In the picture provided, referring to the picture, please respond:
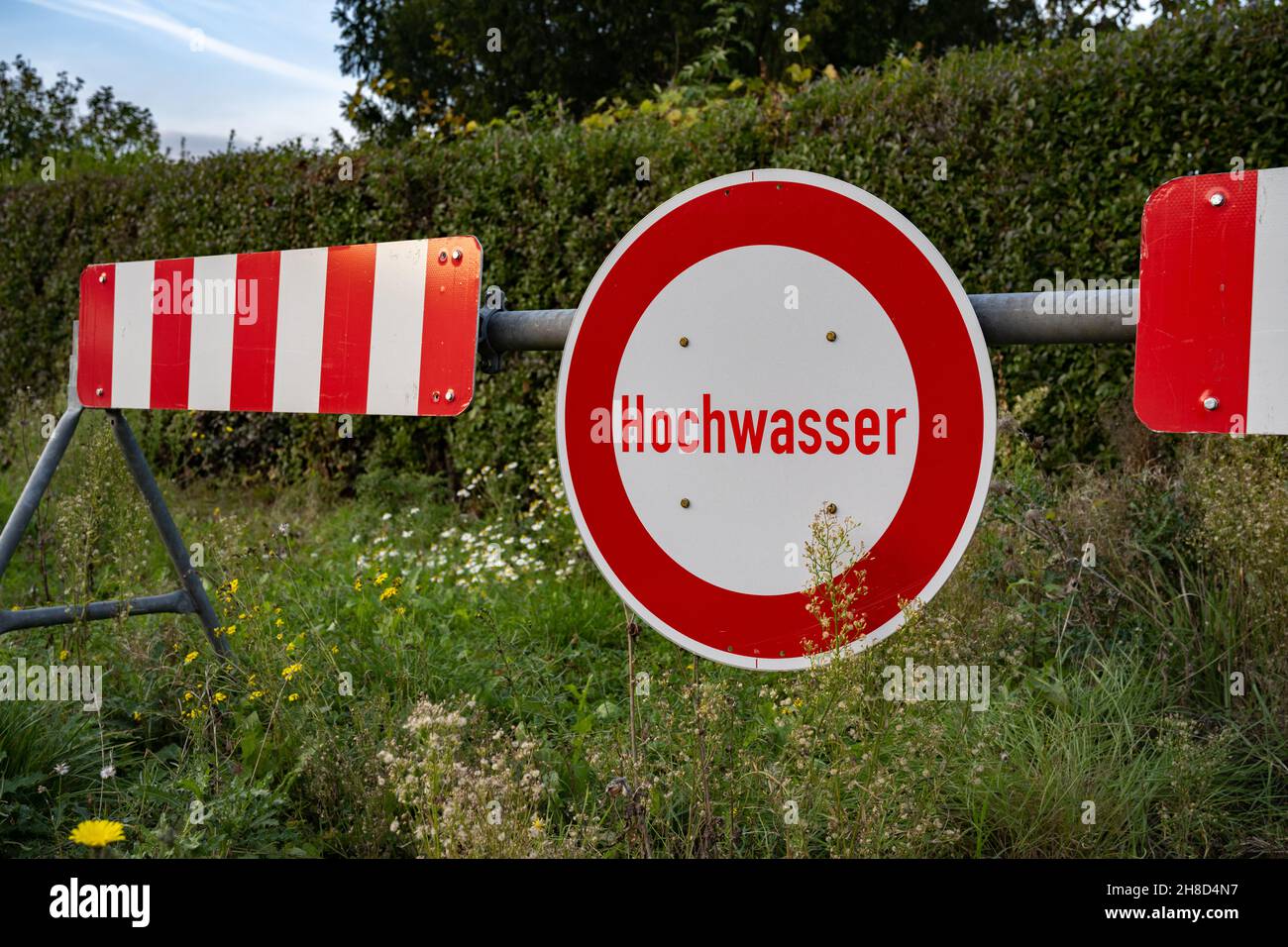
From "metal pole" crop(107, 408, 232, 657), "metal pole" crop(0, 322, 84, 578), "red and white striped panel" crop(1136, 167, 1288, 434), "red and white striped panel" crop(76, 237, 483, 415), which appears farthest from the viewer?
"metal pole" crop(107, 408, 232, 657)

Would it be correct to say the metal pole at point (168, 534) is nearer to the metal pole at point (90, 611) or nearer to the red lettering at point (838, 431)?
the metal pole at point (90, 611)

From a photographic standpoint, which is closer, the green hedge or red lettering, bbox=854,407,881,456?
red lettering, bbox=854,407,881,456

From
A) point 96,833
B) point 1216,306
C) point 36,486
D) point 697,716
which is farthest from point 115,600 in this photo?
point 1216,306

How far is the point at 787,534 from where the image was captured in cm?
156

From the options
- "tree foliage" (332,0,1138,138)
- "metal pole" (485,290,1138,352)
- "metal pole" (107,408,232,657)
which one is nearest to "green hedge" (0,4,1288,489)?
"metal pole" (485,290,1138,352)

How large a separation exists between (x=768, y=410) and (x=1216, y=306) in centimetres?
65

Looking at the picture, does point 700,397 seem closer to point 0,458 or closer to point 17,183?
point 0,458

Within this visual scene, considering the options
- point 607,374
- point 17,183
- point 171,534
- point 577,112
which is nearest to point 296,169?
point 17,183

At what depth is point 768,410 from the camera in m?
1.56

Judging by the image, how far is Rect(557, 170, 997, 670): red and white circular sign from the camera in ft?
4.95

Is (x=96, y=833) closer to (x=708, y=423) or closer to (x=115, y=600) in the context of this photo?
(x=708, y=423)

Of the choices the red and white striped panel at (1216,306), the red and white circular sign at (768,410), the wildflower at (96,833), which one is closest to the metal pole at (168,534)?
the wildflower at (96,833)

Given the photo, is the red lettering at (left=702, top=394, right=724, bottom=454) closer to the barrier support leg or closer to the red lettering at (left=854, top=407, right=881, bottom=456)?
the red lettering at (left=854, top=407, right=881, bottom=456)

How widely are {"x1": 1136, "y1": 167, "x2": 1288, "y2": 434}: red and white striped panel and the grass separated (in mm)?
517
